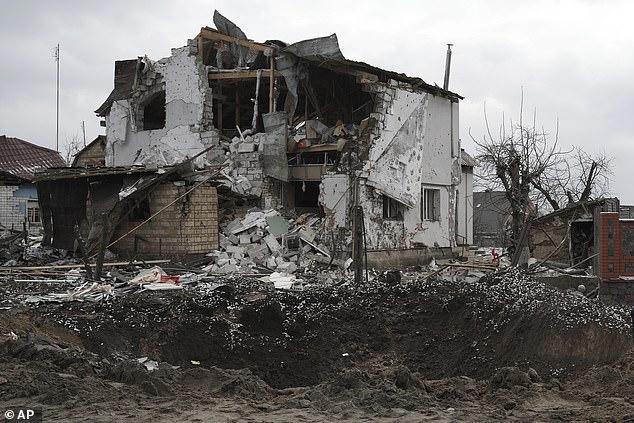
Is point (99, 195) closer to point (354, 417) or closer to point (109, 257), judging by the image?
point (109, 257)

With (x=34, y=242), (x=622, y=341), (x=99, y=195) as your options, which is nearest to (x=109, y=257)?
(x=99, y=195)

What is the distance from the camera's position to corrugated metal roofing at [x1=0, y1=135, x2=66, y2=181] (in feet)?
104

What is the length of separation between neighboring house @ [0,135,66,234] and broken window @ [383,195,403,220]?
52.5ft

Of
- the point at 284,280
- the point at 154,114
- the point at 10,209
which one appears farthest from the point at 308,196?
the point at 10,209

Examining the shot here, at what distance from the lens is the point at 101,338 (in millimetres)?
9555

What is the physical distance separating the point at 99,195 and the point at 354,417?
14.0 meters

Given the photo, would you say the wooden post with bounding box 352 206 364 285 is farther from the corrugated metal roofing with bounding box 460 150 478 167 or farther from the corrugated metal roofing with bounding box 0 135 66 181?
the corrugated metal roofing with bounding box 0 135 66 181

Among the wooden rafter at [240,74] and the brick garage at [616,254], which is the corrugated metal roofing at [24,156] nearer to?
the wooden rafter at [240,74]

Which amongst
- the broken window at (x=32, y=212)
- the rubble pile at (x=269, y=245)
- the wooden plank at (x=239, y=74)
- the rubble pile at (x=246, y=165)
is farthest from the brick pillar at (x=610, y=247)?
the broken window at (x=32, y=212)

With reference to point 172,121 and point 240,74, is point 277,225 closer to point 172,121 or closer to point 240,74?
point 240,74

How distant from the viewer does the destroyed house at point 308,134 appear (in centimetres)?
1903

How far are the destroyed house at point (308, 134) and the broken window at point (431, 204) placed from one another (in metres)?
0.04

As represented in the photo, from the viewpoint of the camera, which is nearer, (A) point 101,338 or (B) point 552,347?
(B) point 552,347

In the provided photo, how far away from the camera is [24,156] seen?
3328 centimetres
